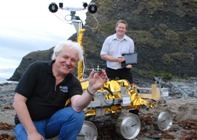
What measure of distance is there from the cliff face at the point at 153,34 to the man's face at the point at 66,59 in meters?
17.6

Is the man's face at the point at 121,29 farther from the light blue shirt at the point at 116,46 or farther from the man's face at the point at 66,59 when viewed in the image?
the man's face at the point at 66,59

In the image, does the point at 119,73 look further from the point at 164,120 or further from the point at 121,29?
the point at 164,120

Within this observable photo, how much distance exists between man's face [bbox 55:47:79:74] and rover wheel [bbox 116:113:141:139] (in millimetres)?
2430

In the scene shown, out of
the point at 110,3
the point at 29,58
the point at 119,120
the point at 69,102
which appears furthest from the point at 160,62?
the point at 69,102

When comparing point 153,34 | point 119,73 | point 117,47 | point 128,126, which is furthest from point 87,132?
point 153,34

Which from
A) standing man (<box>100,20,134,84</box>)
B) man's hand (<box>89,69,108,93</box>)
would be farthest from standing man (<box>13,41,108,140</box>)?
standing man (<box>100,20,134,84</box>)

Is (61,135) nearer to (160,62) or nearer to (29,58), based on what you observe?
(160,62)

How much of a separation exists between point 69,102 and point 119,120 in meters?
2.03

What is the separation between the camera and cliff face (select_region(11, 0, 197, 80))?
24.3m

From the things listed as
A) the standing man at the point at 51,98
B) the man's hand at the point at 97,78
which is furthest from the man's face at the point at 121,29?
the man's hand at the point at 97,78

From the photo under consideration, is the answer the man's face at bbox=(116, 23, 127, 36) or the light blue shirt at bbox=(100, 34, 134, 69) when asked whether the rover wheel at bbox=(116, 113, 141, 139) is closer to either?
the light blue shirt at bbox=(100, 34, 134, 69)

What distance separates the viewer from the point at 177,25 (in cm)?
2941

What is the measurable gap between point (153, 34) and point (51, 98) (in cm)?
2426

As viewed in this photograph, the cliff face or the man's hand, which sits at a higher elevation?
the cliff face
